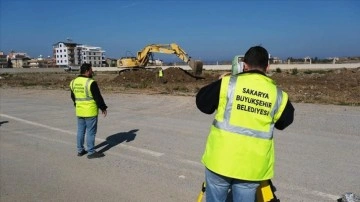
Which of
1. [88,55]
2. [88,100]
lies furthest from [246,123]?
A: [88,55]

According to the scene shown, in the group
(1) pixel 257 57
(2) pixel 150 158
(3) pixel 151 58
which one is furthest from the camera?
(3) pixel 151 58

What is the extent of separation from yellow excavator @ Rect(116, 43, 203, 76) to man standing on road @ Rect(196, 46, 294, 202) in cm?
3077

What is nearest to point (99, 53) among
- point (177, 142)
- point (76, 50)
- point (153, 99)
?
point (76, 50)

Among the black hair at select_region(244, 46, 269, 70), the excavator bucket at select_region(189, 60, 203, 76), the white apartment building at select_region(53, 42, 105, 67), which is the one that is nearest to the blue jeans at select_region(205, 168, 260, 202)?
the black hair at select_region(244, 46, 269, 70)

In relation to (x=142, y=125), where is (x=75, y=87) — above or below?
above

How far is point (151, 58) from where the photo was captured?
37.1 m

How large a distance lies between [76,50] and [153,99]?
133 meters

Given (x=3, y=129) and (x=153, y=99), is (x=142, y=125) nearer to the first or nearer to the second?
(x=3, y=129)

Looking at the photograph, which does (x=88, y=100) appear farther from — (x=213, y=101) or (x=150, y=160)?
(x=213, y=101)

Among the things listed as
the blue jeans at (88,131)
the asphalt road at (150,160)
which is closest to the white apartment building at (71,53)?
the asphalt road at (150,160)

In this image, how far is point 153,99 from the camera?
19031mm

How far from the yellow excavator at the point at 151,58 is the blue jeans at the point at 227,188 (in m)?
30.7

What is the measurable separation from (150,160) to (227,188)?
164 inches

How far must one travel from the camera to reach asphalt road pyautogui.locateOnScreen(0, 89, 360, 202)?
220 inches
